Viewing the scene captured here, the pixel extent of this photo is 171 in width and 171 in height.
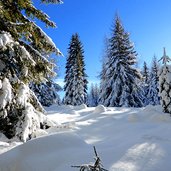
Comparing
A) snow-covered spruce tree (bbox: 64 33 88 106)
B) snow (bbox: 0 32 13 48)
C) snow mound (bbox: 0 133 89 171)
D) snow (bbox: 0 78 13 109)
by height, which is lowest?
snow mound (bbox: 0 133 89 171)

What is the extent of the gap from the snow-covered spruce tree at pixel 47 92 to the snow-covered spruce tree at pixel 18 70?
69.7 ft

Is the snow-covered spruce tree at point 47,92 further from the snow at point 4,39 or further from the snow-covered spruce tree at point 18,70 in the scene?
the snow at point 4,39

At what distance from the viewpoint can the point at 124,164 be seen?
12.8 feet

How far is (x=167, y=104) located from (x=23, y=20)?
5489 millimetres

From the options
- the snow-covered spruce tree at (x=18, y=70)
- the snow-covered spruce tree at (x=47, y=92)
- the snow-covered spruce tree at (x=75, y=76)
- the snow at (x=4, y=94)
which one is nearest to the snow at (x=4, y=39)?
the snow-covered spruce tree at (x=18, y=70)

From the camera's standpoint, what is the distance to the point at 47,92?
101ft

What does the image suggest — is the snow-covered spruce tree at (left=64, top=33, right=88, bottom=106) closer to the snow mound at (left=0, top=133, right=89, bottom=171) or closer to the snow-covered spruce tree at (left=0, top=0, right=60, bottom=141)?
the snow-covered spruce tree at (left=0, top=0, right=60, bottom=141)

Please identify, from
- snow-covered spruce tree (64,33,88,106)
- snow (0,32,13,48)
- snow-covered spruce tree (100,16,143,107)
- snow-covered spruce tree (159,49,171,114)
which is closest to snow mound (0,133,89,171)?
snow (0,32,13,48)

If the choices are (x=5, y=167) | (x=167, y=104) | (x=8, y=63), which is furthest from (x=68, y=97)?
(x=5, y=167)

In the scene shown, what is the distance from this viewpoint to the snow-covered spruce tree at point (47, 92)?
29.7m

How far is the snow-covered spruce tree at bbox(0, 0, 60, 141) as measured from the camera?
6.53 m

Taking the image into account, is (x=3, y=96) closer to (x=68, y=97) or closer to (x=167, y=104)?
(x=167, y=104)

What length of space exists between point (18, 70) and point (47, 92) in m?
23.9

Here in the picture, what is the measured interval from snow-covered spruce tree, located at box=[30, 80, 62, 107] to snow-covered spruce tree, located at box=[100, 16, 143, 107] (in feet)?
19.6
